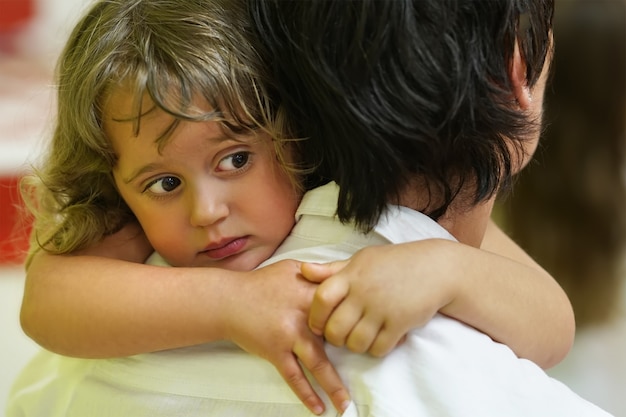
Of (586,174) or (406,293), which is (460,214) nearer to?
(406,293)

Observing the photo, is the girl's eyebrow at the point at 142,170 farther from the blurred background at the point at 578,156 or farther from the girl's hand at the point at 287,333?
the blurred background at the point at 578,156

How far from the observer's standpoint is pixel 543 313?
0.91 metres

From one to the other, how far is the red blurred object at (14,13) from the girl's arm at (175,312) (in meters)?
1.40

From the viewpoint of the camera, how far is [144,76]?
861 mm

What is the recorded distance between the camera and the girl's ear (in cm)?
86

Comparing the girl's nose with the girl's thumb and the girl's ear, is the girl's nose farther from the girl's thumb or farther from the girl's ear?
the girl's ear

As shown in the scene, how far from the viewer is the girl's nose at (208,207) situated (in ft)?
2.87

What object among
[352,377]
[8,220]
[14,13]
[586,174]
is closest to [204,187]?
[352,377]

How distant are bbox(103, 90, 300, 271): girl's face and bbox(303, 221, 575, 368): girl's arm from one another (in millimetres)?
118

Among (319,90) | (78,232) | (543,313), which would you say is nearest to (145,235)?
(78,232)

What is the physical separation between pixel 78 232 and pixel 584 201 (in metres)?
1.65

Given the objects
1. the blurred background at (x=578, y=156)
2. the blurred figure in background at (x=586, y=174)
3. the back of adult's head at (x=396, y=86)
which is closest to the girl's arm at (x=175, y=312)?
the back of adult's head at (x=396, y=86)

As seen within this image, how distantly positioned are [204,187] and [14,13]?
5.03 feet

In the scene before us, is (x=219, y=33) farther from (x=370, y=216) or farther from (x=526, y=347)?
(x=526, y=347)
